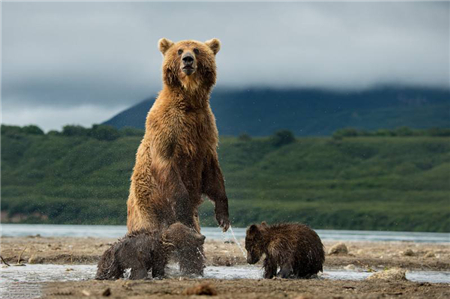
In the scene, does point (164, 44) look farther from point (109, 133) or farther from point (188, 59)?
point (109, 133)

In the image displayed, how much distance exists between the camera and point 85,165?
106 metres

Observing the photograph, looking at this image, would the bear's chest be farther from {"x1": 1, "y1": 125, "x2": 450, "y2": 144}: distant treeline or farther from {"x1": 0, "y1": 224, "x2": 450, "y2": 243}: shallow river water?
{"x1": 1, "y1": 125, "x2": 450, "y2": 144}: distant treeline

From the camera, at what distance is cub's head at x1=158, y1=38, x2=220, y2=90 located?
1241 centimetres

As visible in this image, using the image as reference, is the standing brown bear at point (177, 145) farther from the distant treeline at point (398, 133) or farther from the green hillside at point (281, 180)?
the distant treeline at point (398, 133)

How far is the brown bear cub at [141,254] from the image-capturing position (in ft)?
38.7

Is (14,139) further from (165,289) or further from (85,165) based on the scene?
(165,289)

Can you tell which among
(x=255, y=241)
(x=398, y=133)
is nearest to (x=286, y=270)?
(x=255, y=241)

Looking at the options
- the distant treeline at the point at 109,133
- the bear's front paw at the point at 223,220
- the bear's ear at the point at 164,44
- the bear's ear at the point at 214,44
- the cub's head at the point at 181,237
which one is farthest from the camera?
the distant treeline at the point at 109,133

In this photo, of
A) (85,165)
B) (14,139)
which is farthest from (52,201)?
(14,139)

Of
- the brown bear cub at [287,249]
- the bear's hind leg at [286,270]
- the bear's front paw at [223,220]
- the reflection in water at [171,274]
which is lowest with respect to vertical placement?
the reflection in water at [171,274]

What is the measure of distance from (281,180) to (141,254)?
396 ft

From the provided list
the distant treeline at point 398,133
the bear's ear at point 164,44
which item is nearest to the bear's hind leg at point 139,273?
the bear's ear at point 164,44

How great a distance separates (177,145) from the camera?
12.7 m

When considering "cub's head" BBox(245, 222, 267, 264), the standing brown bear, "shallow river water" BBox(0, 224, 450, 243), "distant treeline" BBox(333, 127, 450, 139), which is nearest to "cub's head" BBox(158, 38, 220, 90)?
the standing brown bear
